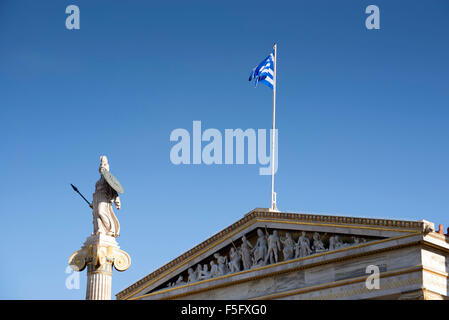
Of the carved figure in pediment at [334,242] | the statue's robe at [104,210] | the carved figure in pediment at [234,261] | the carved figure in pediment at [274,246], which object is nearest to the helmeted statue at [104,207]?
the statue's robe at [104,210]

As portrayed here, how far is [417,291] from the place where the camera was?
32250 mm

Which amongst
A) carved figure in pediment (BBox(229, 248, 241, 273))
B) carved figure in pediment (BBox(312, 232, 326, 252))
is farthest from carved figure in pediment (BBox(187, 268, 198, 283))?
carved figure in pediment (BBox(312, 232, 326, 252))

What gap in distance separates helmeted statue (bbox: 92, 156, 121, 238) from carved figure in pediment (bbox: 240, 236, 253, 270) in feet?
50.7

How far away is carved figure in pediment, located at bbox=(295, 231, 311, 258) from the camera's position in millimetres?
36812

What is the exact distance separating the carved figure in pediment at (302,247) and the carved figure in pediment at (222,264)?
4775mm

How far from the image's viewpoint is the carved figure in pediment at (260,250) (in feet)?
128

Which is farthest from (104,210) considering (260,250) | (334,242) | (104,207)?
(260,250)

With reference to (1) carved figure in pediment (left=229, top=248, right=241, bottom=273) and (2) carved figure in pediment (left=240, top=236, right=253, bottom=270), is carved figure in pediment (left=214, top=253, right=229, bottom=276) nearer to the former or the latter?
(1) carved figure in pediment (left=229, top=248, right=241, bottom=273)

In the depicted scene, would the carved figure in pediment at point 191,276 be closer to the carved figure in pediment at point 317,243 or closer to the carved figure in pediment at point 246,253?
the carved figure in pediment at point 246,253
